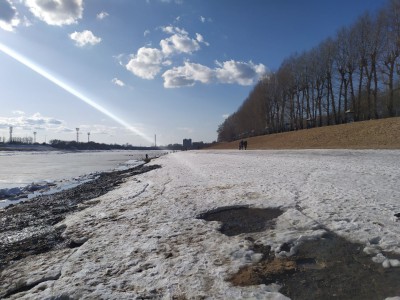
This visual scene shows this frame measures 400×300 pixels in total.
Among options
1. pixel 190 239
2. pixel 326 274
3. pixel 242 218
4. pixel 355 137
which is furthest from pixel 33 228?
pixel 355 137

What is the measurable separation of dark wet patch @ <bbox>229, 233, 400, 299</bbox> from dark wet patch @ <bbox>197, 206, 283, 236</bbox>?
1.30m

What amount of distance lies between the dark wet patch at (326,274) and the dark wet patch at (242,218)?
1302mm

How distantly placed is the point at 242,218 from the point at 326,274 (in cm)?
326

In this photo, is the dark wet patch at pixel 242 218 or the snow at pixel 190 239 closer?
the snow at pixel 190 239

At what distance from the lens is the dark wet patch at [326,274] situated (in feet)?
13.1

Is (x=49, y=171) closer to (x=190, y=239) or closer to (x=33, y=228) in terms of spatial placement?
(x=33, y=228)

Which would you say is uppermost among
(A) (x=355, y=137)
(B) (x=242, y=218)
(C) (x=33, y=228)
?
(A) (x=355, y=137)

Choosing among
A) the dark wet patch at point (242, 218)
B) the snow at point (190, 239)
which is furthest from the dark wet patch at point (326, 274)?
the dark wet patch at point (242, 218)

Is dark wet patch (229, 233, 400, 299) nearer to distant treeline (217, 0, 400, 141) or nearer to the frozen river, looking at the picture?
the frozen river

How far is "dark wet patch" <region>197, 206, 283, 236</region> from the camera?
6837 mm

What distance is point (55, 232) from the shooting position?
810cm

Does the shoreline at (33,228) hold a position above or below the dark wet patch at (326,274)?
below

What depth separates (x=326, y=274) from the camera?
4.49 m

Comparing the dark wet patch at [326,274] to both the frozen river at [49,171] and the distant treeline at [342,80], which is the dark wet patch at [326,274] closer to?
the frozen river at [49,171]
